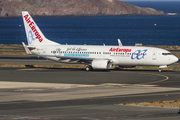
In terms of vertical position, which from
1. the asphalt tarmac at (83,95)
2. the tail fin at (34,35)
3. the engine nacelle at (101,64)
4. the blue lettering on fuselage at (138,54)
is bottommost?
the asphalt tarmac at (83,95)

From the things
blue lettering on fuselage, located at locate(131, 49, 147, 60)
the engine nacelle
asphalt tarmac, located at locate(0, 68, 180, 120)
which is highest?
blue lettering on fuselage, located at locate(131, 49, 147, 60)

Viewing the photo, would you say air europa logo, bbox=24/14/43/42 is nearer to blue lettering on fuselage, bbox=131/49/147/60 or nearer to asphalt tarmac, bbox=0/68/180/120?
asphalt tarmac, bbox=0/68/180/120

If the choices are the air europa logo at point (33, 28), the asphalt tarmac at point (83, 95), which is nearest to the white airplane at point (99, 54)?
the air europa logo at point (33, 28)

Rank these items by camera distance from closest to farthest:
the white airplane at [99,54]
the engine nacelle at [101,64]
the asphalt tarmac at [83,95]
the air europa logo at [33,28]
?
the asphalt tarmac at [83,95] < the white airplane at [99,54] < the engine nacelle at [101,64] < the air europa logo at [33,28]

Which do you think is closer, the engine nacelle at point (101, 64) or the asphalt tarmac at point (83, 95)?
the asphalt tarmac at point (83, 95)

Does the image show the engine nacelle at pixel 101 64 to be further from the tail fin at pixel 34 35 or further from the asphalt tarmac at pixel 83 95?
the tail fin at pixel 34 35

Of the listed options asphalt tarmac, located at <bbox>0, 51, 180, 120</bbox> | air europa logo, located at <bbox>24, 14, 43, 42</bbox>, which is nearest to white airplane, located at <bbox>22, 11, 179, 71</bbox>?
air europa logo, located at <bbox>24, 14, 43, 42</bbox>

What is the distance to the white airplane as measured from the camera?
51906 millimetres

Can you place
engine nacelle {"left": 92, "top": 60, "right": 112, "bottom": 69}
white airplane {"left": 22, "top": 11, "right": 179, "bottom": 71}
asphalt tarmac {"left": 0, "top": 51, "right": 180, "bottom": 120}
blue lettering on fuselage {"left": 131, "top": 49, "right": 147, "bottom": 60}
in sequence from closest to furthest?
asphalt tarmac {"left": 0, "top": 51, "right": 180, "bottom": 120} → white airplane {"left": 22, "top": 11, "right": 179, "bottom": 71} → blue lettering on fuselage {"left": 131, "top": 49, "right": 147, "bottom": 60} → engine nacelle {"left": 92, "top": 60, "right": 112, "bottom": 69}

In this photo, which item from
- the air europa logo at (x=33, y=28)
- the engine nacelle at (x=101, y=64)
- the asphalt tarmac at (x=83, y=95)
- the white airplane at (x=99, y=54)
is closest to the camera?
the asphalt tarmac at (x=83, y=95)

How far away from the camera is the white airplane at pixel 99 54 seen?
Result: 170ft

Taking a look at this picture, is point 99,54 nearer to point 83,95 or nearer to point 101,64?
point 101,64

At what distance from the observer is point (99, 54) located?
54438 millimetres

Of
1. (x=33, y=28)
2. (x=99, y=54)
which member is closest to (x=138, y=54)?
(x=99, y=54)
